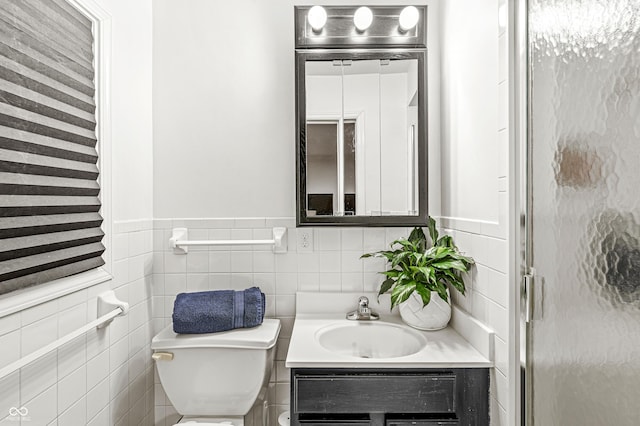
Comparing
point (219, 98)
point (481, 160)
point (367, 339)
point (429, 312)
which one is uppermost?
point (219, 98)

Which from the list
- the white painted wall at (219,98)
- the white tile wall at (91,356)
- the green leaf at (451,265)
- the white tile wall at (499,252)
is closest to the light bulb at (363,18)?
the white painted wall at (219,98)

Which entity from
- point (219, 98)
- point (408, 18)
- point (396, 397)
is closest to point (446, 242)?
point (396, 397)

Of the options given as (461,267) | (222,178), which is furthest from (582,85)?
(222,178)

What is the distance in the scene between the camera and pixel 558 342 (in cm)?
102

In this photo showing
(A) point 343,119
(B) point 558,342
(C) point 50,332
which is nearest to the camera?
(B) point 558,342

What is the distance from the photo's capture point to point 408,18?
1.90 meters

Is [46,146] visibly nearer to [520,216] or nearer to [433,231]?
[520,216]

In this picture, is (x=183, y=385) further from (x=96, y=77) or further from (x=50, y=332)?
(x=96, y=77)

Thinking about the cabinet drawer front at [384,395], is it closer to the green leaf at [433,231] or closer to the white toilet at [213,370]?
the white toilet at [213,370]

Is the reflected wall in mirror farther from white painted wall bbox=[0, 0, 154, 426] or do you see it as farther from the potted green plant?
white painted wall bbox=[0, 0, 154, 426]

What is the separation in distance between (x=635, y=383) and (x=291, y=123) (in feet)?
5.24

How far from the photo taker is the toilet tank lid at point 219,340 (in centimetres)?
173

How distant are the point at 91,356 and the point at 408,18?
1.70 meters

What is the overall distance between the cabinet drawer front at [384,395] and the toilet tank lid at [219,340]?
1.10ft
